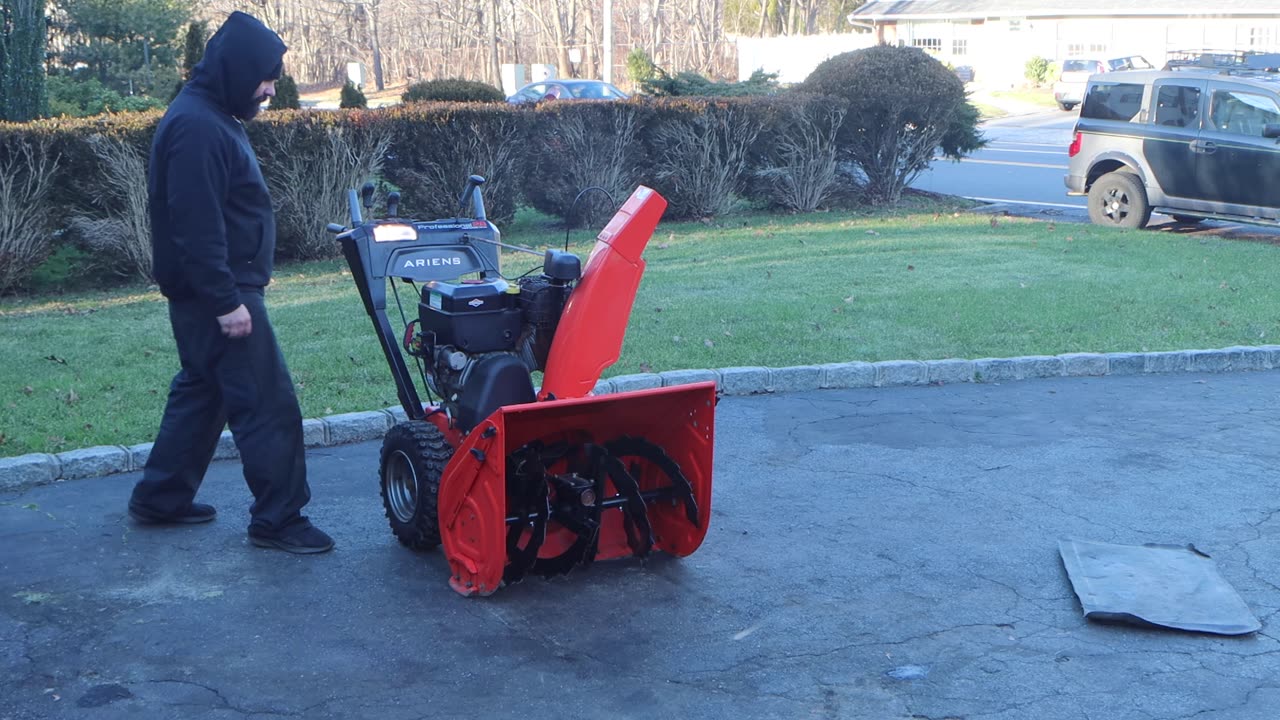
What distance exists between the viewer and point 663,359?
8102 millimetres

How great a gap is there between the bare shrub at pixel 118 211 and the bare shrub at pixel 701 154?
6.26 m

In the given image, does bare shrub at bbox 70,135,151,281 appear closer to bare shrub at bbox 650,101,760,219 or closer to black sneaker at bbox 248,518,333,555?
bare shrub at bbox 650,101,760,219

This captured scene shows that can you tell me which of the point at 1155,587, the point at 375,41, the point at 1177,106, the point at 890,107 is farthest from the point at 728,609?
the point at 375,41

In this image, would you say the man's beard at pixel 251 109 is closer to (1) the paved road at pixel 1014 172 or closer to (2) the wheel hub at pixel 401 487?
(2) the wheel hub at pixel 401 487

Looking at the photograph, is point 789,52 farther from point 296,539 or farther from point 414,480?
point 296,539

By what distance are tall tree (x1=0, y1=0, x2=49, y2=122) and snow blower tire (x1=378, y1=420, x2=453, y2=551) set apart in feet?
33.9

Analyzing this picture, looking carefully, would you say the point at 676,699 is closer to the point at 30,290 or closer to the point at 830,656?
the point at 830,656

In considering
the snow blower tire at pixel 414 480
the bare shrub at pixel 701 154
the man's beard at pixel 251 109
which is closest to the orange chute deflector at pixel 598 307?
the snow blower tire at pixel 414 480

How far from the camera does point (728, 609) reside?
456 centimetres

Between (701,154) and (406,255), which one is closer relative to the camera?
(406,255)

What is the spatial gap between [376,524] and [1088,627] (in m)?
2.95

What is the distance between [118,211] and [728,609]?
868 cm

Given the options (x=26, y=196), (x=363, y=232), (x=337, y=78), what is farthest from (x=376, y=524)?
(x=337, y=78)

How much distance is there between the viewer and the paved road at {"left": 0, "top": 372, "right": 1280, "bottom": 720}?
12.7ft
